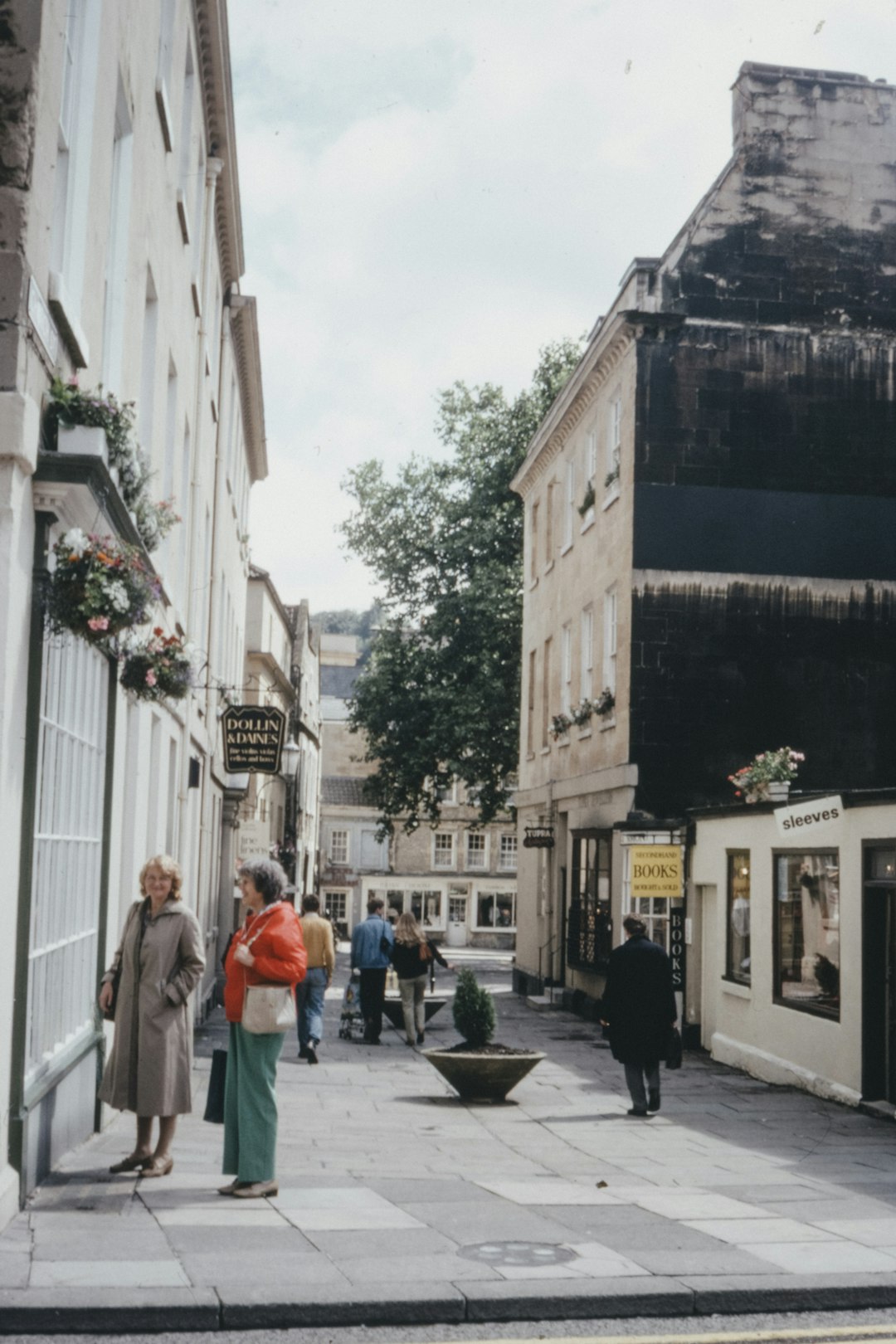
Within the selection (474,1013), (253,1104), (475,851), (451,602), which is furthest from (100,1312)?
(475,851)

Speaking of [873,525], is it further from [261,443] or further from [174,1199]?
[174,1199]

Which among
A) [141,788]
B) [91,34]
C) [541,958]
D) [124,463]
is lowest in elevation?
[541,958]

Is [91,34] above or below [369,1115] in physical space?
above

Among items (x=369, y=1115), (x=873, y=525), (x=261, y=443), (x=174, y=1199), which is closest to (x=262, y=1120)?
(x=174, y=1199)

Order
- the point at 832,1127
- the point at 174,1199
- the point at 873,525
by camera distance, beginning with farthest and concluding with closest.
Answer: the point at 873,525, the point at 832,1127, the point at 174,1199

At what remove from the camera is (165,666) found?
387 inches

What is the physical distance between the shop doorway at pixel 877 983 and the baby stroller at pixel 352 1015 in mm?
8184

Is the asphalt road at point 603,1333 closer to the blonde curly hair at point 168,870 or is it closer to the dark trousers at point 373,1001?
the blonde curly hair at point 168,870

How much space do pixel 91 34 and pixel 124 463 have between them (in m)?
2.59

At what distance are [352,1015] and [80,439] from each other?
14669 mm

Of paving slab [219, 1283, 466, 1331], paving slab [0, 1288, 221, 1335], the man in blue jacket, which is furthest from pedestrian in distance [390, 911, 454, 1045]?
paving slab [0, 1288, 221, 1335]

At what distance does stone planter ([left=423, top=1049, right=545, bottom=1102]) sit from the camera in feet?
46.6

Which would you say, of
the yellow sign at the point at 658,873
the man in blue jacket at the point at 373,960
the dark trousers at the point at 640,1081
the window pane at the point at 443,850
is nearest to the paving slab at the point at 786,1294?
the dark trousers at the point at 640,1081

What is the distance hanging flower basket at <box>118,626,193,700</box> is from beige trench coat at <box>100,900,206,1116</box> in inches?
57.7
